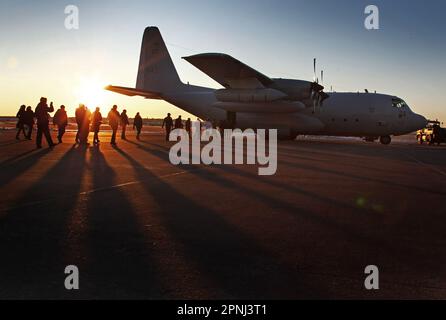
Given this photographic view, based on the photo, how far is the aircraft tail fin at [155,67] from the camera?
31.7m

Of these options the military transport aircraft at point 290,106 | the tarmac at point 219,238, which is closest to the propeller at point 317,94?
the military transport aircraft at point 290,106

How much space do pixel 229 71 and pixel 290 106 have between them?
4.26 meters

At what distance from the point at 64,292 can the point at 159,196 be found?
4.14 metres

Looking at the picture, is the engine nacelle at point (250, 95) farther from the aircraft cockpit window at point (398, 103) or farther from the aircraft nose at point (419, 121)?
the aircraft nose at point (419, 121)

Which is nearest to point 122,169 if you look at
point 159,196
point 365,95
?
point 159,196

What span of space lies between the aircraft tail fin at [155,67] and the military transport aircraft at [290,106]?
8.38 ft

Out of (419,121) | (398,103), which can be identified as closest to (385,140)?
(419,121)

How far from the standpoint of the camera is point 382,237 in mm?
4859

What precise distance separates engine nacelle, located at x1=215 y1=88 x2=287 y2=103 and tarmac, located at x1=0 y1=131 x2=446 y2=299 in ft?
51.9

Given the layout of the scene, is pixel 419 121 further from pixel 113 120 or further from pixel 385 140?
pixel 113 120
